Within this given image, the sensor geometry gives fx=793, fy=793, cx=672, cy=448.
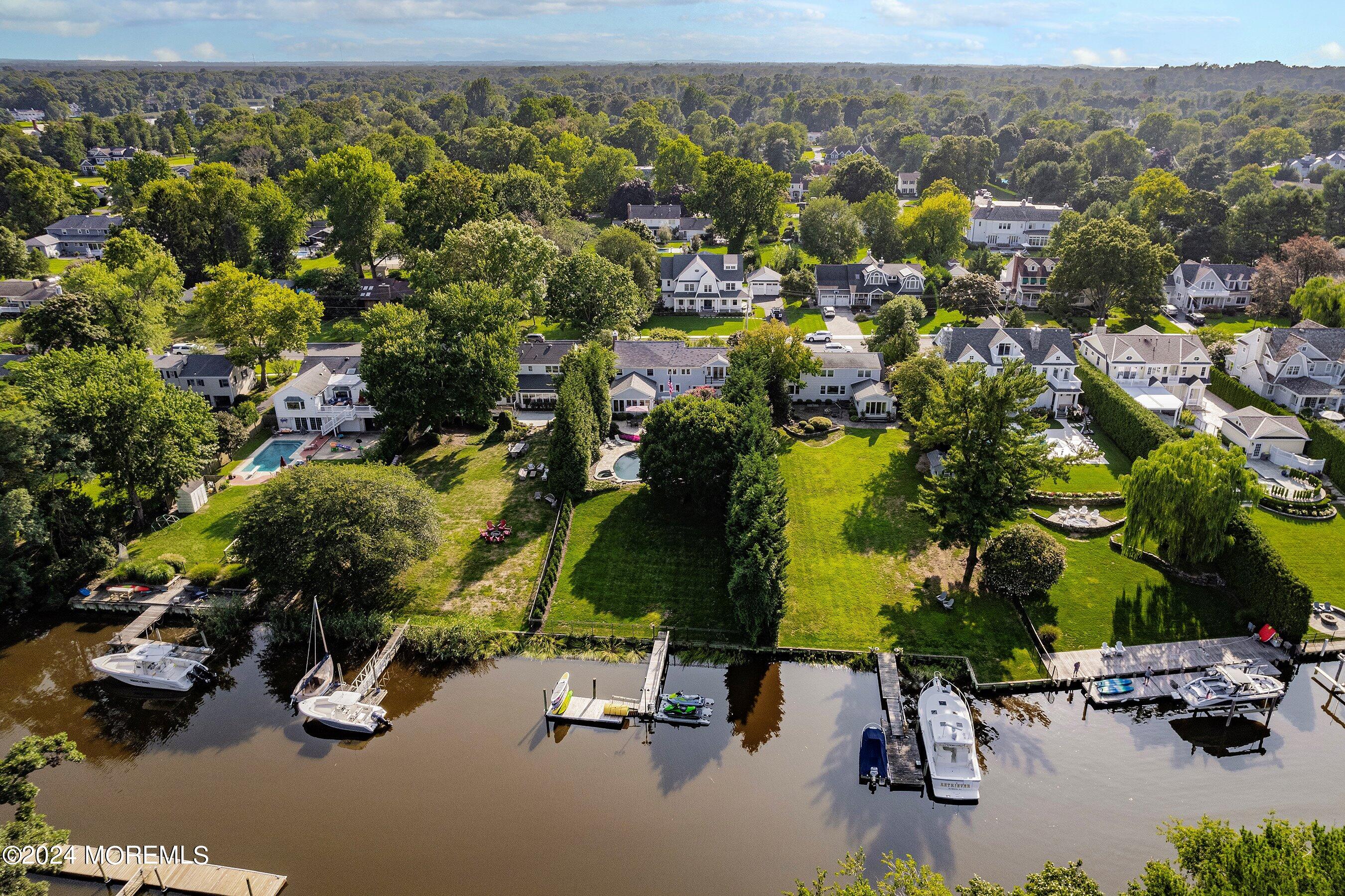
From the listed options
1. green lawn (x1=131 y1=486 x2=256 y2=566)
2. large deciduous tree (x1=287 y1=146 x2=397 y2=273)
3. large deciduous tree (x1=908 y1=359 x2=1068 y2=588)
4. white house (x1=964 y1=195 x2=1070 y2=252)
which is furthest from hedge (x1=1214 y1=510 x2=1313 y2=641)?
large deciduous tree (x1=287 y1=146 x2=397 y2=273)

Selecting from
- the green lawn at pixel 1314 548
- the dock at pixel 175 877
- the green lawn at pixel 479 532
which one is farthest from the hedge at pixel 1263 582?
the dock at pixel 175 877

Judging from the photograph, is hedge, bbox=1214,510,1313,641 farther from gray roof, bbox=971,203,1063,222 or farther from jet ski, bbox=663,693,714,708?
gray roof, bbox=971,203,1063,222

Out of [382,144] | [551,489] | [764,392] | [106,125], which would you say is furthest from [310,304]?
[106,125]

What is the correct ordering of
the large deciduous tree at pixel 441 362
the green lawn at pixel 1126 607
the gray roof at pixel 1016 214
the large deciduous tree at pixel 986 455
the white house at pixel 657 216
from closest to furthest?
the green lawn at pixel 1126 607 < the large deciduous tree at pixel 986 455 < the large deciduous tree at pixel 441 362 < the gray roof at pixel 1016 214 < the white house at pixel 657 216

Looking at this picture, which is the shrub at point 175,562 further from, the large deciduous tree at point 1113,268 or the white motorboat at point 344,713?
the large deciduous tree at point 1113,268

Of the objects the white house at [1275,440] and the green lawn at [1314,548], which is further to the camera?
the white house at [1275,440]

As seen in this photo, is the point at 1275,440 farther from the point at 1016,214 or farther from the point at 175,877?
the point at 1016,214
